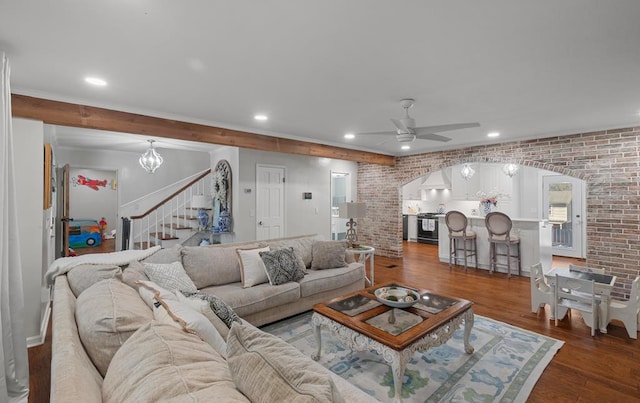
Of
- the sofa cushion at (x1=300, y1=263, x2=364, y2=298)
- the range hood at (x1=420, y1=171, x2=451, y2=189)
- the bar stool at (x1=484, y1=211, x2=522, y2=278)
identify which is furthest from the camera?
the range hood at (x1=420, y1=171, x2=451, y2=189)

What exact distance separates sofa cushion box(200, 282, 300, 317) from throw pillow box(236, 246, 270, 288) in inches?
2.7

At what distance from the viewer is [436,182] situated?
8930mm

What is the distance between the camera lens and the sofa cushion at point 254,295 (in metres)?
2.79

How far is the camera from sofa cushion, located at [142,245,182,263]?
2863 mm

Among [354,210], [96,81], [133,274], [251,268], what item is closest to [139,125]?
[96,81]

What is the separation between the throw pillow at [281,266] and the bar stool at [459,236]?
12.0ft

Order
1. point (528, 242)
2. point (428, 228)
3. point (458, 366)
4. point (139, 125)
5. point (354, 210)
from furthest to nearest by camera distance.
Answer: point (428, 228), point (528, 242), point (354, 210), point (139, 125), point (458, 366)

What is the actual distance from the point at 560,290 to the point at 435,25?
126 inches

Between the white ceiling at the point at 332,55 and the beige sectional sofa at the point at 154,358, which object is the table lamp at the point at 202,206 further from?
the beige sectional sofa at the point at 154,358

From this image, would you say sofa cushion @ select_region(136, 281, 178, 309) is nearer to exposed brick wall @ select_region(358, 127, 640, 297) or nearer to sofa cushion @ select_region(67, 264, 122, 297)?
sofa cushion @ select_region(67, 264, 122, 297)

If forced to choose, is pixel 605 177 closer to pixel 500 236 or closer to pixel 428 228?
pixel 500 236

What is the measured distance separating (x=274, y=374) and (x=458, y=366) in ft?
7.13

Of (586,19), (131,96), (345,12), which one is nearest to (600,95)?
(586,19)

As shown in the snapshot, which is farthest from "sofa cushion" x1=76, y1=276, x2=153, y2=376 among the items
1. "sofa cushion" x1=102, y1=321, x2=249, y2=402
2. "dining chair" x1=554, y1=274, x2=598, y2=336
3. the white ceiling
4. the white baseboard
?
"dining chair" x1=554, y1=274, x2=598, y2=336
